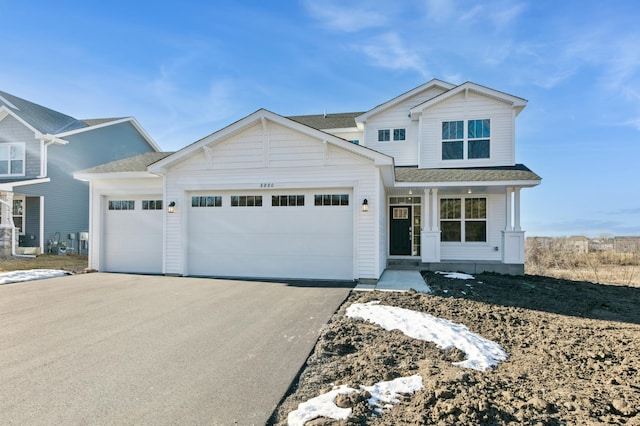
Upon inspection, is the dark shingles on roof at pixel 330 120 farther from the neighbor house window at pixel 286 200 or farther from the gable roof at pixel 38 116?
the gable roof at pixel 38 116

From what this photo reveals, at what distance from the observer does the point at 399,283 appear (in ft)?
30.6

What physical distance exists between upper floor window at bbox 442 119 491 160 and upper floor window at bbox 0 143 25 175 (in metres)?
20.1

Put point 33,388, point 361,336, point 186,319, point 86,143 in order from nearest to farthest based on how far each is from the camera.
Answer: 1. point 33,388
2. point 361,336
3. point 186,319
4. point 86,143

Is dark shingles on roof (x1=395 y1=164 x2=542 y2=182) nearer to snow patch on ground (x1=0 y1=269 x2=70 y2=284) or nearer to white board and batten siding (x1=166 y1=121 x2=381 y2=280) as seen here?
white board and batten siding (x1=166 y1=121 x2=381 y2=280)

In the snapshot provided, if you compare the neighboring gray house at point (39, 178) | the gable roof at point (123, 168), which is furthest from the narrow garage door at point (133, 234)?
the neighboring gray house at point (39, 178)

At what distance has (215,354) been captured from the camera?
4148 millimetres

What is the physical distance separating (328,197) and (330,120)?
803 cm

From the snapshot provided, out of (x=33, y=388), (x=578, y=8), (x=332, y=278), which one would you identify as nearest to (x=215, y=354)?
(x=33, y=388)

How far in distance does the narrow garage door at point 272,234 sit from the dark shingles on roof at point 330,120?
6.74 m

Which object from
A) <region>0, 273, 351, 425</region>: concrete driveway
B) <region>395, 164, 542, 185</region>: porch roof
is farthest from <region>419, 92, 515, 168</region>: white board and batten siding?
<region>0, 273, 351, 425</region>: concrete driveway

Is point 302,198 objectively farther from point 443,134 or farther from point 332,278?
point 443,134

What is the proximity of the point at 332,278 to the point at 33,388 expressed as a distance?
7145 mm

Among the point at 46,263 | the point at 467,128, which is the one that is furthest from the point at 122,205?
the point at 467,128

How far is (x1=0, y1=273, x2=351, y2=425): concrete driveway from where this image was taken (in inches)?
114
